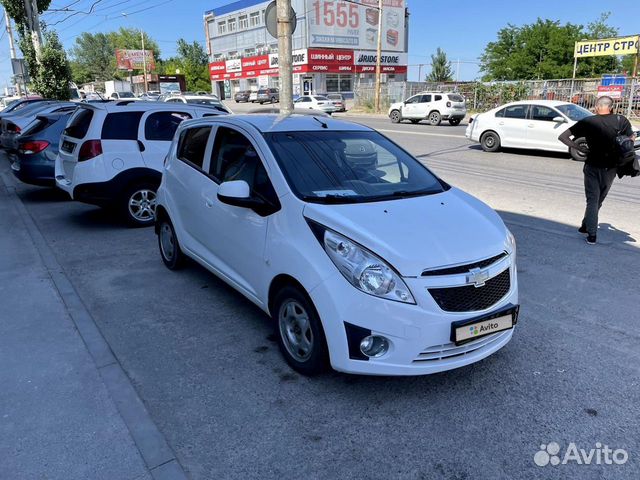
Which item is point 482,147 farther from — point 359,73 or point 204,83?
point 204,83

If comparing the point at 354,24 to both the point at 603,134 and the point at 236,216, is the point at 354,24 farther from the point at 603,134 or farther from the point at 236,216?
the point at 236,216

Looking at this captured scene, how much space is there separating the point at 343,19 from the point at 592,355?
5882cm

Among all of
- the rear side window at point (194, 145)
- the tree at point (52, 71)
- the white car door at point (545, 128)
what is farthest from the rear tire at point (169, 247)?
the tree at point (52, 71)

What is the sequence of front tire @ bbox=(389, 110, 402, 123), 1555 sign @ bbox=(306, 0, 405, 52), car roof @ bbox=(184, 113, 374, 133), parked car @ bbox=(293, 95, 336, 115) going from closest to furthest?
1. car roof @ bbox=(184, 113, 374, 133)
2. front tire @ bbox=(389, 110, 402, 123)
3. parked car @ bbox=(293, 95, 336, 115)
4. 1555 sign @ bbox=(306, 0, 405, 52)

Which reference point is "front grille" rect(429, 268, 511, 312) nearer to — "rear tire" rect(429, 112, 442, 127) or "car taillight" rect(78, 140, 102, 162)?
"car taillight" rect(78, 140, 102, 162)

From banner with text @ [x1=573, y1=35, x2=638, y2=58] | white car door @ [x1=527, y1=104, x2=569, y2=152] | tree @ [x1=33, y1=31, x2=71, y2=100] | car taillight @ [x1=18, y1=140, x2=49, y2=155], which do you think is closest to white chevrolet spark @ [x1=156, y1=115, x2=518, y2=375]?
car taillight @ [x1=18, y1=140, x2=49, y2=155]

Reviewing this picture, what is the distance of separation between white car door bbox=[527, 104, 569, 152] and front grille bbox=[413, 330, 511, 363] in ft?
38.8

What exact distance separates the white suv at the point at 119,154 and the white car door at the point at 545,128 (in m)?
9.98

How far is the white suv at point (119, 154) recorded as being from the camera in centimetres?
708

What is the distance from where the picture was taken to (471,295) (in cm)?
308

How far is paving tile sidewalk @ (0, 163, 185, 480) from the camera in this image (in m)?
2.68

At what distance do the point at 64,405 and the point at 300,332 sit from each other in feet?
5.07

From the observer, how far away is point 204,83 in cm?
8488

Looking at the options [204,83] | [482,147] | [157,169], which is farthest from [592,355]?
[204,83]
